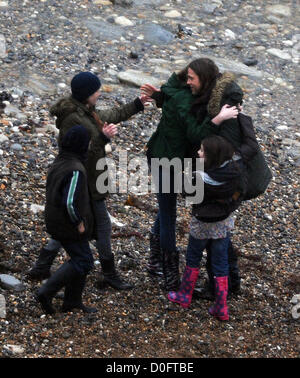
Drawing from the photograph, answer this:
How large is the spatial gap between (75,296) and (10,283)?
589 millimetres

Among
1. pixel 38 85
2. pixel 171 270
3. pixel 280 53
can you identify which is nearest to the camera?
pixel 171 270

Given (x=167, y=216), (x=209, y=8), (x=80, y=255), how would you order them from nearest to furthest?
(x=80, y=255), (x=167, y=216), (x=209, y=8)

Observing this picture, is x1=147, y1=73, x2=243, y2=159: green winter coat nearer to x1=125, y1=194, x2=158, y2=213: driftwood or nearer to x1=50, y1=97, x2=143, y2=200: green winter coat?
x1=50, y1=97, x2=143, y2=200: green winter coat

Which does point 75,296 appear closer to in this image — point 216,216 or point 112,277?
point 112,277

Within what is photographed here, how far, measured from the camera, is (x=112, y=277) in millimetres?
6086

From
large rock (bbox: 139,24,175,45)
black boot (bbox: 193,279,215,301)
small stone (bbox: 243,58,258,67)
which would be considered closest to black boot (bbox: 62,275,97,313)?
black boot (bbox: 193,279,215,301)

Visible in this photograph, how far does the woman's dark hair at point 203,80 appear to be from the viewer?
5371mm

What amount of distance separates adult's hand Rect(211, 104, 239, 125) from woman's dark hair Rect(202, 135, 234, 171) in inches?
5.2

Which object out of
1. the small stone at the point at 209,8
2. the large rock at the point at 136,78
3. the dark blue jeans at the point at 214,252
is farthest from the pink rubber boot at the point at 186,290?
the small stone at the point at 209,8

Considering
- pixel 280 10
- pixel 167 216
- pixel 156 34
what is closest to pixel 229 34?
pixel 156 34

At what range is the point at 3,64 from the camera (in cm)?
975

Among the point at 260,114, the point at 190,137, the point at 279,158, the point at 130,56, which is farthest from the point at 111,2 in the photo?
the point at 190,137

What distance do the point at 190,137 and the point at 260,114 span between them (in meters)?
4.96

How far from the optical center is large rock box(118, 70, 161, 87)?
→ 10.0m
